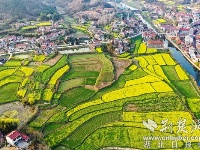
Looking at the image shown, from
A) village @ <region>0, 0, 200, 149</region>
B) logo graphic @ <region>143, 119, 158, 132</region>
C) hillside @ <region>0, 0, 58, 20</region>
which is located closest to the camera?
logo graphic @ <region>143, 119, 158, 132</region>

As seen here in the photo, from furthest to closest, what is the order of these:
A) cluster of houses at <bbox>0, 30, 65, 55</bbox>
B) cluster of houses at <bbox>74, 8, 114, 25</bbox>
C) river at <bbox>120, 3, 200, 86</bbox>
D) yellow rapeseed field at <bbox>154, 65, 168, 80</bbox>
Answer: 1. cluster of houses at <bbox>74, 8, 114, 25</bbox>
2. cluster of houses at <bbox>0, 30, 65, 55</bbox>
3. river at <bbox>120, 3, 200, 86</bbox>
4. yellow rapeseed field at <bbox>154, 65, 168, 80</bbox>

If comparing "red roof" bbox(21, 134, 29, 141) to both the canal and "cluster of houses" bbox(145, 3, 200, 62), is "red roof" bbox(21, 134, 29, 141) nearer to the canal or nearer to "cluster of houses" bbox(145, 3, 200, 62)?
the canal

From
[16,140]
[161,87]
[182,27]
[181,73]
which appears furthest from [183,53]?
[16,140]

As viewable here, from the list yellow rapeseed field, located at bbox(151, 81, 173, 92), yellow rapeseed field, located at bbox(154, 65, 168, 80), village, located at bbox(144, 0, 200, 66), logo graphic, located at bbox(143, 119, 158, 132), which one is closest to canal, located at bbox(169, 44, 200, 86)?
village, located at bbox(144, 0, 200, 66)

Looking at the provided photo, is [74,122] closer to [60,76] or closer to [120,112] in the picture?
[120,112]

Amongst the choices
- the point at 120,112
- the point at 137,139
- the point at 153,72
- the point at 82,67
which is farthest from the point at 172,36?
the point at 137,139

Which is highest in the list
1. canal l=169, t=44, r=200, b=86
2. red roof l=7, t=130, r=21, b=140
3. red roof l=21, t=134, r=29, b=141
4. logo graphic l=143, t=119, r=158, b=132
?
red roof l=7, t=130, r=21, b=140

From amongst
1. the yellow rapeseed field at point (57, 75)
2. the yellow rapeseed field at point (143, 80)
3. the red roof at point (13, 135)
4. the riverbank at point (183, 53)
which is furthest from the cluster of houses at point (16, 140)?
the riverbank at point (183, 53)
